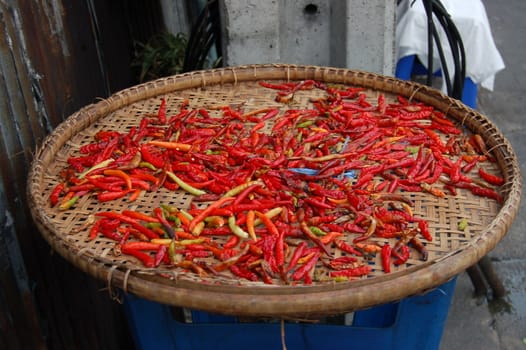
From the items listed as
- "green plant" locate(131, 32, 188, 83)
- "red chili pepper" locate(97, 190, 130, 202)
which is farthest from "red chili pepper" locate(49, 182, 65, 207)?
"green plant" locate(131, 32, 188, 83)

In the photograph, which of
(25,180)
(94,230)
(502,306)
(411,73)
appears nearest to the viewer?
(94,230)

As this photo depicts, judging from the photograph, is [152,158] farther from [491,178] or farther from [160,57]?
[160,57]

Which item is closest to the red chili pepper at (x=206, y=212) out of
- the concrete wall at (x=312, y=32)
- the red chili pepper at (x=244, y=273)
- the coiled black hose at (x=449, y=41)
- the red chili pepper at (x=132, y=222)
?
the red chili pepper at (x=132, y=222)

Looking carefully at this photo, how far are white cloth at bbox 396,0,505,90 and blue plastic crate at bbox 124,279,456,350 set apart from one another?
2769 millimetres

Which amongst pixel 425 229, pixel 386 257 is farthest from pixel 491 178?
pixel 386 257

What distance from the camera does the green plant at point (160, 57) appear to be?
18.6ft

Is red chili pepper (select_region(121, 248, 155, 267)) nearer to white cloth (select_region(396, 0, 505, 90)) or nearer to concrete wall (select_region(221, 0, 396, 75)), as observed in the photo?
concrete wall (select_region(221, 0, 396, 75))

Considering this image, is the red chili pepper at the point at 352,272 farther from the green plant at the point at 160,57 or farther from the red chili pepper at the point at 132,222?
the green plant at the point at 160,57

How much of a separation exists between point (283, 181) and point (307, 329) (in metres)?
0.60

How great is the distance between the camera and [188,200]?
2422 millimetres

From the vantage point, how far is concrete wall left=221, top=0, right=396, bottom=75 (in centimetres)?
396

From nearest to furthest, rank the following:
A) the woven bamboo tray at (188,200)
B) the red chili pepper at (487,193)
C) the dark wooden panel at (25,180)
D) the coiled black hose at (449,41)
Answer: the woven bamboo tray at (188,200) → the red chili pepper at (487,193) → the dark wooden panel at (25,180) → the coiled black hose at (449,41)

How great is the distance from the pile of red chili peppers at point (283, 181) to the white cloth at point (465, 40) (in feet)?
5.30

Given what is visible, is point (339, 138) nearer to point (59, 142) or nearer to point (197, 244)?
point (197, 244)
